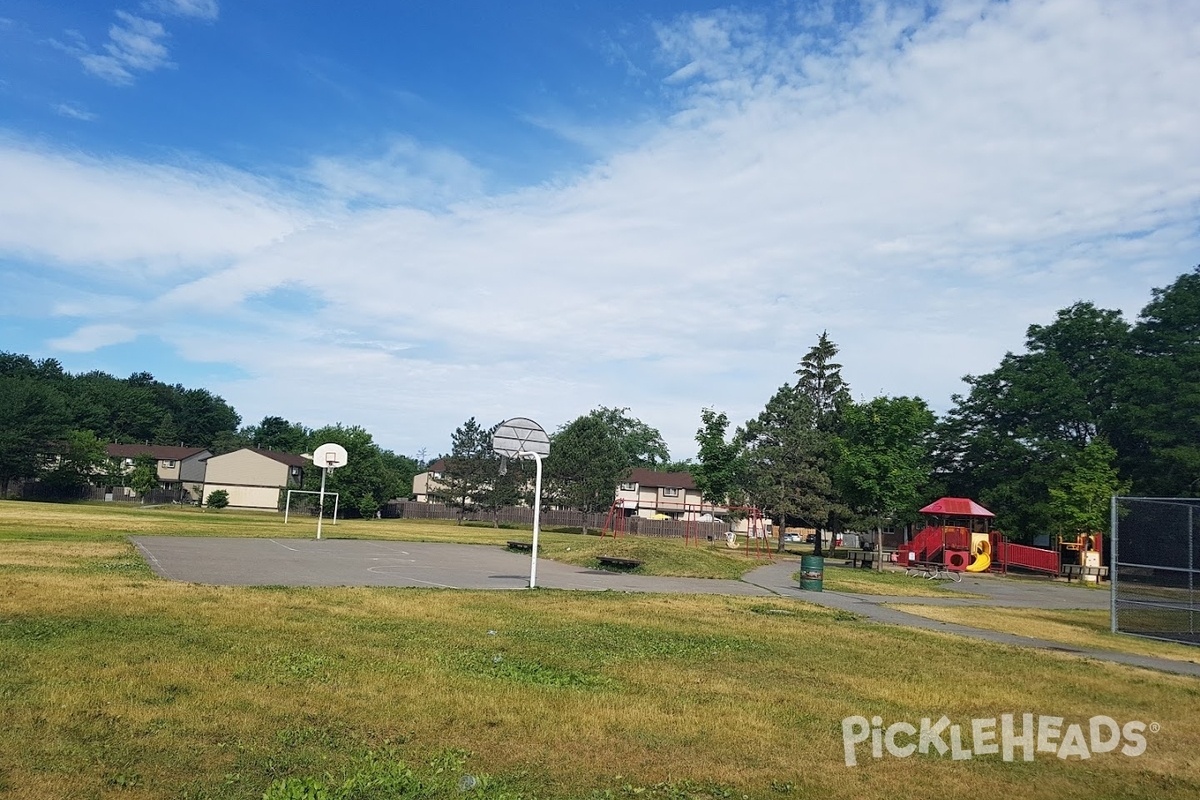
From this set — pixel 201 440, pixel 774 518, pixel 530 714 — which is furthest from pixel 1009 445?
pixel 201 440

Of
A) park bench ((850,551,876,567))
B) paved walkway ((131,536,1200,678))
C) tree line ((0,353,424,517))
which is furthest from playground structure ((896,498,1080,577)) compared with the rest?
tree line ((0,353,424,517))

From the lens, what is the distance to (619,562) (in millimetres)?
29750

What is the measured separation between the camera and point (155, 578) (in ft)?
60.8

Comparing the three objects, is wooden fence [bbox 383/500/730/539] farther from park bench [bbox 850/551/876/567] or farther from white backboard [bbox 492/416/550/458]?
white backboard [bbox 492/416/550/458]

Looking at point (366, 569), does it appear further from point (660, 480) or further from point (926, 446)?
point (660, 480)

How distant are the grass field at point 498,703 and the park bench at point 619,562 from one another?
13762mm

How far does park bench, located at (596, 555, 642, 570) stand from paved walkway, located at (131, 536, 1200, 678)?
0.85m

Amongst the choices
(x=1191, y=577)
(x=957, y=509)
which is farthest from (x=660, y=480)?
(x=1191, y=577)

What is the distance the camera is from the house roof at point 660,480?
4136 inches

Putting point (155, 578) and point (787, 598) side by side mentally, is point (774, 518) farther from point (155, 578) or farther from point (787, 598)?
point (155, 578)

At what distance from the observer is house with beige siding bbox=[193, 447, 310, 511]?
344 feet

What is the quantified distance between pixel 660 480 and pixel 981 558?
65003 mm

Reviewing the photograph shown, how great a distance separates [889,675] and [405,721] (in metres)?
6.50

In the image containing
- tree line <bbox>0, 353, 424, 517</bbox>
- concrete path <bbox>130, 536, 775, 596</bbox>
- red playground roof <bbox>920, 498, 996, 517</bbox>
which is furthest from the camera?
tree line <bbox>0, 353, 424, 517</bbox>
